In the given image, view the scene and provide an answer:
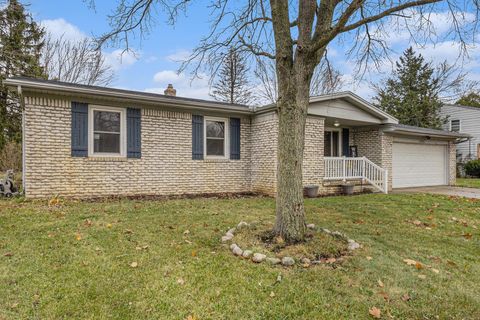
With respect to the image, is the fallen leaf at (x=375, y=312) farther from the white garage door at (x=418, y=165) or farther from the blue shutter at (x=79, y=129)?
the white garage door at (x=418, y=165)

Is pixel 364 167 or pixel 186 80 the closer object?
pixel 186 80

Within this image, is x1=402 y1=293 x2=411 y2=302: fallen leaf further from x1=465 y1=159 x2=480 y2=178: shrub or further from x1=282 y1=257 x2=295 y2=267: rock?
x1=465 y1=159 x2=480 y2=178: shrub

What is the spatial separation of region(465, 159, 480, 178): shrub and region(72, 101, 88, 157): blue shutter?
24.4 meters

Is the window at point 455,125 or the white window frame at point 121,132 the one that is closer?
the white window frame at point 121,132

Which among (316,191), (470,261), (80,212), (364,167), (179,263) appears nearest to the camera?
(179,263)

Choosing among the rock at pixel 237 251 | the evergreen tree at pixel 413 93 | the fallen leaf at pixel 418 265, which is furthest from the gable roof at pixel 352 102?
the evergreen tree at pixel 413 93

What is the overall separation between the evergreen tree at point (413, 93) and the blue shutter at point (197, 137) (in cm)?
2478

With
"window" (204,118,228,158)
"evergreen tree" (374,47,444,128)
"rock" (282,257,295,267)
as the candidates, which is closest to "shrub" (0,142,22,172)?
"window" (204,118,228,158)

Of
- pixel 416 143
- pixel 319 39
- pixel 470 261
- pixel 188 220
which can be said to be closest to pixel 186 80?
pixel 188 220

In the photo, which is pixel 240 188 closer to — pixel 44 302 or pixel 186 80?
pixel 186 80

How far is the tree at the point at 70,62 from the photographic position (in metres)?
21.3

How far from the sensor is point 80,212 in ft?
21.1

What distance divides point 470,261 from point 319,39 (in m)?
3.73

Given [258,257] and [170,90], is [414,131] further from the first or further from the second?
[258,257]
